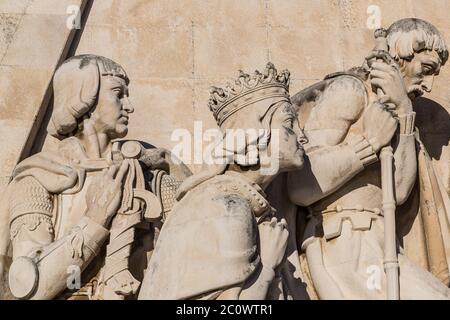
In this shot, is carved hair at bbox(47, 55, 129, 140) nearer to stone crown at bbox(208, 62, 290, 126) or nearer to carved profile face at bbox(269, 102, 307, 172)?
stone crown at bbox(208, 62, 290, 126)

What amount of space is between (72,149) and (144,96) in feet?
3.72

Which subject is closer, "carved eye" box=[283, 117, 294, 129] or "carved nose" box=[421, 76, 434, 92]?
"carved eye" box=[283, 117, 294, 129]

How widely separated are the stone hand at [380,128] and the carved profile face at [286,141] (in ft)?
1.87

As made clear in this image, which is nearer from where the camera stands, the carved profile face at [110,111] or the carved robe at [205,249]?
the carved robe at [205,249]

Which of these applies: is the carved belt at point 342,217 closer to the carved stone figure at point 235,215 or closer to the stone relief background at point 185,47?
the carved stone figure at point 235,215

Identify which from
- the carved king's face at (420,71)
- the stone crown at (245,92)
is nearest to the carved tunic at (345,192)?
the carved king's face at (420,71)

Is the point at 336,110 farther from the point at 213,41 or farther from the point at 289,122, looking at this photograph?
the point at 213,41

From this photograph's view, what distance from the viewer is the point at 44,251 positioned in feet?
32.6

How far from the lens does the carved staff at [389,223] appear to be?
10016 millimetres

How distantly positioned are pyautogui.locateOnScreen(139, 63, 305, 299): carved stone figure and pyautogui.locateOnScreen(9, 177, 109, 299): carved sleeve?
0.41 m

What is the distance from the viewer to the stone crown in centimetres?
999

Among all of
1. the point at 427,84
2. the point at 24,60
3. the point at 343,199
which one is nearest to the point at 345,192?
the point at 343,199

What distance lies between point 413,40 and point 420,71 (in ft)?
0.57

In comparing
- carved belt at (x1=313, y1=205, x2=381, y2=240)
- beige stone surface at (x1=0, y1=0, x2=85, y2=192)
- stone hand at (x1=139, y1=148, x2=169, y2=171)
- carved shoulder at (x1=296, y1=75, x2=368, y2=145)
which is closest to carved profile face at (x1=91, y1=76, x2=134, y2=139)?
stone hand at (x1=139, y1=148, x2=169, y2=171)
